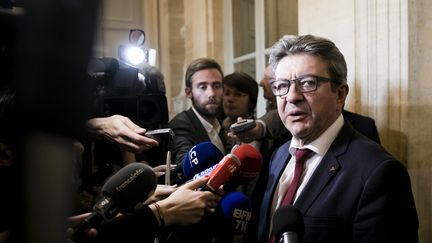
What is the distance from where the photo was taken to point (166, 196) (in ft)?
3.49

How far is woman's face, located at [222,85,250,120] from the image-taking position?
6.40 feet

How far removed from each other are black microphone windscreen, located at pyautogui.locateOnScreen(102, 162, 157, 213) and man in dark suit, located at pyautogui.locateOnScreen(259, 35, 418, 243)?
438mm

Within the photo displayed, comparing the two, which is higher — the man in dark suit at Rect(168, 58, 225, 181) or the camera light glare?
the camera light glare

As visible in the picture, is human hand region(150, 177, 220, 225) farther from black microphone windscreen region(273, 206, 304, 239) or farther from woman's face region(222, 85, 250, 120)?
woman's face region(222, 85, 250, 120)


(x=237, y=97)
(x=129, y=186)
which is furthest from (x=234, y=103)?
(x=129, y=186)

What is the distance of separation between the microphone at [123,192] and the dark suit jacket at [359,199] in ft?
1.44

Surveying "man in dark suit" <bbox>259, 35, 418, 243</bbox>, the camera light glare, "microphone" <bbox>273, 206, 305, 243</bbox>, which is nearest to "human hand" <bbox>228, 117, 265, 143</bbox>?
"man in dark suit" <bbox>259, 35, 418, 243</bbox>

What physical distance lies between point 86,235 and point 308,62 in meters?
0.73

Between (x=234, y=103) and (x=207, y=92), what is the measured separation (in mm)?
159

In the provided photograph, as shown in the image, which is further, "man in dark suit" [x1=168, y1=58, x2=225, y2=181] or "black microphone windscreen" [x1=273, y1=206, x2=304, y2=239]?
"man in dark suit" [x1=168, y1=58, x2=225, y2=181]

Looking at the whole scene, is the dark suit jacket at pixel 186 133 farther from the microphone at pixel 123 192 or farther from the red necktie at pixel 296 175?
the microphone at pixel 123 192

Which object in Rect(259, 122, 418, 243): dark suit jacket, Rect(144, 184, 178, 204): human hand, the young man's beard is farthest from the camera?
the young man's beard

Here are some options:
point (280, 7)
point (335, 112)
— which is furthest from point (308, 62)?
point (280, 7)

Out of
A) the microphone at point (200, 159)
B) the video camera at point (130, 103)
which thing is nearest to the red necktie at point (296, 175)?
the microphone at point (200, 159)
